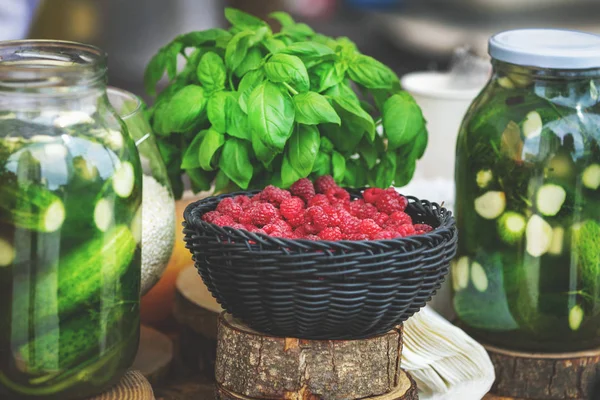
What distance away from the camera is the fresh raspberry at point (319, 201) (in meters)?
1.04

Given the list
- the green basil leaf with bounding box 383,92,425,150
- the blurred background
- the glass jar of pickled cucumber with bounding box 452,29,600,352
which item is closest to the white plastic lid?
the glass jar of pickled cucumber with bounding box 452,29,600,352

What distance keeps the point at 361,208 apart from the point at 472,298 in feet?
0.98

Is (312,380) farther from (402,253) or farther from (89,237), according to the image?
(89,237)

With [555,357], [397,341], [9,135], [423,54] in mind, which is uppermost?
[9,135]

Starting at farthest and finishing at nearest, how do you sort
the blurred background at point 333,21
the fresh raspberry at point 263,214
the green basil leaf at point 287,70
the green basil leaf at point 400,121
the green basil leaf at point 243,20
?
1. the blurred background at point 333,21
2. the green basil leaf at point 243,20
3. the green basil leaf at point 400,121
4. the green basil leaf at point 287,70
5. the fresh raspberry at point 263,214

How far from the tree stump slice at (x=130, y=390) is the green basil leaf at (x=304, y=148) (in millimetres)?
323

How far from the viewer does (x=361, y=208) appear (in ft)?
3.47

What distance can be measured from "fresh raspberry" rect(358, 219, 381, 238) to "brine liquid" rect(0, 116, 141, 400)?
0.87 feet

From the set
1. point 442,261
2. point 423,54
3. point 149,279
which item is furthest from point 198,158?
point 423,54

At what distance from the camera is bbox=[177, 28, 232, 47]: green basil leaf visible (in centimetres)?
129

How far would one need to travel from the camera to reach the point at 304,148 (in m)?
1.13

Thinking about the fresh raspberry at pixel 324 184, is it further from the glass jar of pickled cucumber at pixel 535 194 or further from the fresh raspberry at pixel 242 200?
the glass jar of pickled cucumber at pixel 535 194

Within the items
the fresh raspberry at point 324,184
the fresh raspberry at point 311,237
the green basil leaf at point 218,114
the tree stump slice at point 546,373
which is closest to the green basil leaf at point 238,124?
the green basil leaf at point 218,114

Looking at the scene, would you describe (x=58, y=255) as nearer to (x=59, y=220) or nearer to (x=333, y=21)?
(x=59, y=220)
